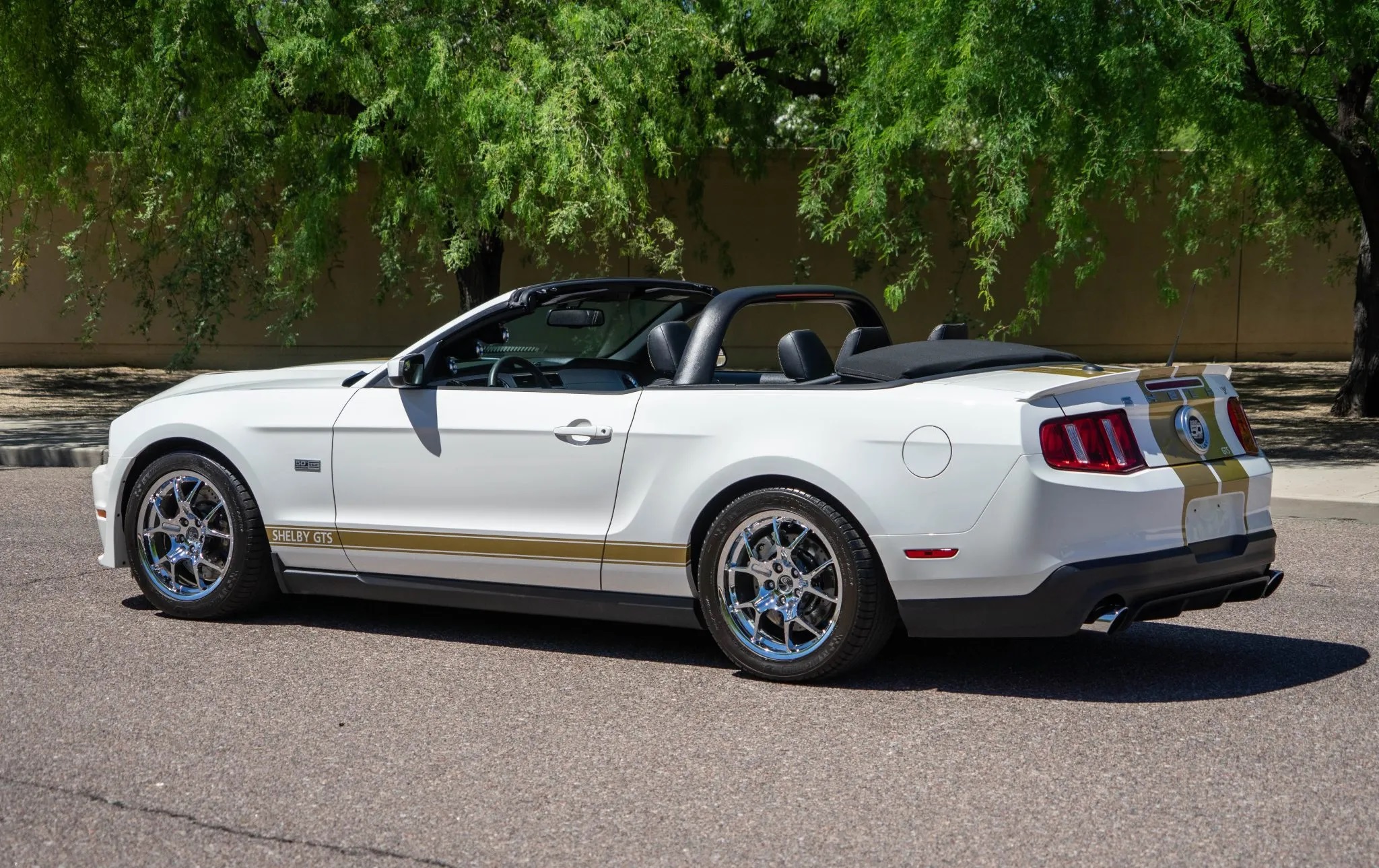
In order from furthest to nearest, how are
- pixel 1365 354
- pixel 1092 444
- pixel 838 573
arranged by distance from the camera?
pixel 1365 354 → pixel 838 573 → pixel 1092 444

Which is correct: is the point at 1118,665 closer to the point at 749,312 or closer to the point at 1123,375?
the point at 1123,375

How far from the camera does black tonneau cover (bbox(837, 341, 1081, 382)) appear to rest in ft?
18.8

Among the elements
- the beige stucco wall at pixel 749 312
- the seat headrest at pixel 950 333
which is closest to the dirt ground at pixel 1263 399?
the beige stucco wall at pixel 749 312

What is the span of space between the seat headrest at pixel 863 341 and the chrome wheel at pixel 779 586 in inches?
39.4

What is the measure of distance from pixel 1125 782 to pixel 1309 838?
0.58 metres

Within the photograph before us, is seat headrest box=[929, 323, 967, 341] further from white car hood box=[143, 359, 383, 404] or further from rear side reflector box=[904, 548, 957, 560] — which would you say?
white car hood box=[143, 359, 383, 404]

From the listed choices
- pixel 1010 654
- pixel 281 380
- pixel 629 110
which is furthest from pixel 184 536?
pixel 629 110

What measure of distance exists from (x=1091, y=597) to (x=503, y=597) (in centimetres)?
238

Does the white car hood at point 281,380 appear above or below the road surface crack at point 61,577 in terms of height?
above

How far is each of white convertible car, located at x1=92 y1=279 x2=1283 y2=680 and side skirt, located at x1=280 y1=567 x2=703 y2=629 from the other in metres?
0.01

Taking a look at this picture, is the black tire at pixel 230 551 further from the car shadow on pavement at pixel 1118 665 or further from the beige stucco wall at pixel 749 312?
the beige stucco wall at pixel 749 312

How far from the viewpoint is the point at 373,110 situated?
1352cm

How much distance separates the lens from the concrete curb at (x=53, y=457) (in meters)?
13.6

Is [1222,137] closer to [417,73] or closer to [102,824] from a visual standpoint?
[417,73]
